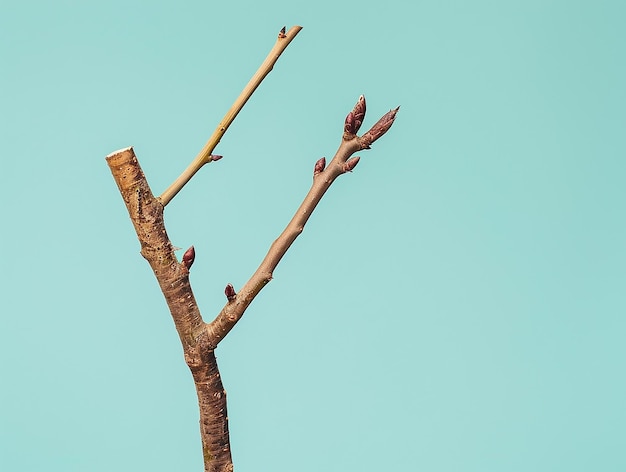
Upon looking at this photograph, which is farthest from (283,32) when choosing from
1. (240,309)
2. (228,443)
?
(228,443)

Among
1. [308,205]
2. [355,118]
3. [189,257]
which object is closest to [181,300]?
[189,257]

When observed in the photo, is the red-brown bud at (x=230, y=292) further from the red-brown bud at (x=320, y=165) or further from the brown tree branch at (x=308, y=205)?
the red-brown bud at (x=320, y=165)

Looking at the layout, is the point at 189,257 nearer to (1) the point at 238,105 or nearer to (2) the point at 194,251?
(2) the point at 194,251

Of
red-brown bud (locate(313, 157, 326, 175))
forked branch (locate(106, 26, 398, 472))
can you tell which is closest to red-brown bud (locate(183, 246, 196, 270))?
forked branch (locate(106, 26, 398, 472))

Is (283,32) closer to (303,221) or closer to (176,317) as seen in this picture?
(303,221)

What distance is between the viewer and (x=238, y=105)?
1281mm

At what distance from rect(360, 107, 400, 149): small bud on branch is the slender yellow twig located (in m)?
0.16

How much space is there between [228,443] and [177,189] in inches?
15.2

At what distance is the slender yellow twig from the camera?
127 cm

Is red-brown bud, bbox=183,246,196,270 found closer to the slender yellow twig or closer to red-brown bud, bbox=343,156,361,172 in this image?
the slender yellow twig

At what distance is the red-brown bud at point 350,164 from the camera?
125 centimetres

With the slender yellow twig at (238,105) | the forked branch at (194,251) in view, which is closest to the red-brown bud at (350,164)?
the forked branch at (194,251)

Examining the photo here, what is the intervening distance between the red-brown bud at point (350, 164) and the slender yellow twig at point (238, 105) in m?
0.16

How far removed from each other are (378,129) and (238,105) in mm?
202
